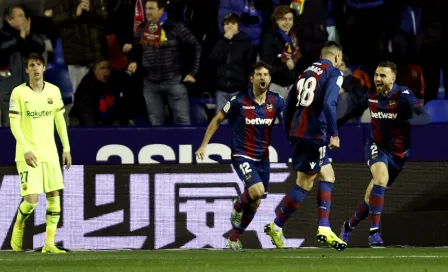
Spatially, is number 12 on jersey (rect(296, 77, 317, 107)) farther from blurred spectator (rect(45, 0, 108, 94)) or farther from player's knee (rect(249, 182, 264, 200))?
blurred spectator (rect(45, 0, 108, 94))

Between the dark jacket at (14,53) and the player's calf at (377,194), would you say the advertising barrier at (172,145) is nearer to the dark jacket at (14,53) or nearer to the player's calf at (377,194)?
the player's calf at (377,194)

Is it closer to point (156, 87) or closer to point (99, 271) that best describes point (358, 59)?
point (156, 87)

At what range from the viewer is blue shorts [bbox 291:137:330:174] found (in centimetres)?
1003

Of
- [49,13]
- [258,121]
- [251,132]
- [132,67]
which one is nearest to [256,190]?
[251,132]

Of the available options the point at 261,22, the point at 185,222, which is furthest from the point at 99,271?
the point at 261,22

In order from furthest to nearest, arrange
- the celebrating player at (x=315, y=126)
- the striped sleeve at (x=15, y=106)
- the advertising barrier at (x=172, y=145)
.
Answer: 1. the advertising barrier at (x=172, y=145)
2. the striped sleeve at (x=15, y=106)
3. the celebrating player at (x=315, y=126)

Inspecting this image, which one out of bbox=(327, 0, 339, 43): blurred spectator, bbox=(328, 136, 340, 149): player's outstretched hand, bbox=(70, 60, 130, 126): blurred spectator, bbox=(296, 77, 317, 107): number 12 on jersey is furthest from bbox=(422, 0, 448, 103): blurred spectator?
bbox=(328, 136, 340, 149): player's outstretched hand

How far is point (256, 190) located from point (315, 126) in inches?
41.8

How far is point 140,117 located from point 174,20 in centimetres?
124

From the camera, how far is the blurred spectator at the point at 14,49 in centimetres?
1292

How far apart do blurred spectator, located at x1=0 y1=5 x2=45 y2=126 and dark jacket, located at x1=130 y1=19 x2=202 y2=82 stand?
53.7 inches

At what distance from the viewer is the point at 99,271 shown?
841 cm

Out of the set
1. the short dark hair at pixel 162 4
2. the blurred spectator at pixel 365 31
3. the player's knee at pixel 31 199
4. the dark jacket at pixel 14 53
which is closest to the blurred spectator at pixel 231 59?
the short dark hair at pixel 162 4

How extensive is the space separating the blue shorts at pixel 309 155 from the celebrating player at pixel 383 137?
1.01 meters
